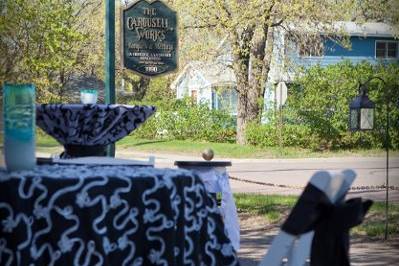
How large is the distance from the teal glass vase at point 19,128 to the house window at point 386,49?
39.6 meters

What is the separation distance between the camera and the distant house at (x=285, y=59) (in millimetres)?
29594

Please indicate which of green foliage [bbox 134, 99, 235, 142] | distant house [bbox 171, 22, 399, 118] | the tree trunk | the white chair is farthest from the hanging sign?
green foliage [bbox 134, 99, 235, 142]

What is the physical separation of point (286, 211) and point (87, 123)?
307 inches

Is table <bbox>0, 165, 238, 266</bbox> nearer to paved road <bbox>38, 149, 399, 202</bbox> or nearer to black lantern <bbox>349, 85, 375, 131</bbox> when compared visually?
black lantern <bbox>349, 85, 375, 131</bbox>

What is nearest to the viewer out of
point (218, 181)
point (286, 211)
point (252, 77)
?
point (218, 181)

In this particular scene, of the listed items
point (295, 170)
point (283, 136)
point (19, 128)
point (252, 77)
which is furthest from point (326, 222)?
point (252, 77)

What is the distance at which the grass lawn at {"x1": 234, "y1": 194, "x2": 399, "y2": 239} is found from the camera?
966cm

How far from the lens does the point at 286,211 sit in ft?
37.8

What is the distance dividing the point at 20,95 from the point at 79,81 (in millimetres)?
39446

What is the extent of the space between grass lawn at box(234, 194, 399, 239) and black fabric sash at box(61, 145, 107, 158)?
5.96 m

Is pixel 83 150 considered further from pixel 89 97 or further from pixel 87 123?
pixel 89 97

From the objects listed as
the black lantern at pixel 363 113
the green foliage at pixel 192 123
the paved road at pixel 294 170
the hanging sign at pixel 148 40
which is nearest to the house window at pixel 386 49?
the green foliage at pixel 192 123

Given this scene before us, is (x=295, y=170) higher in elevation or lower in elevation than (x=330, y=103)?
lower

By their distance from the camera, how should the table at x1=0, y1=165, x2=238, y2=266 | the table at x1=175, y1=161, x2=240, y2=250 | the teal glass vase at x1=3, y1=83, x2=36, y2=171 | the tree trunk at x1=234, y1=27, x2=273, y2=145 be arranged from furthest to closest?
the tree trunk at x1=234, y1=27, x2=273, y2=145
the table at x1=175, y1=161, x2=240, y2=250
the teal glass vase at x1=3, y1=83, x2=36, y2=171
the table at x1=0, y1=165, x2=238, y2=266
